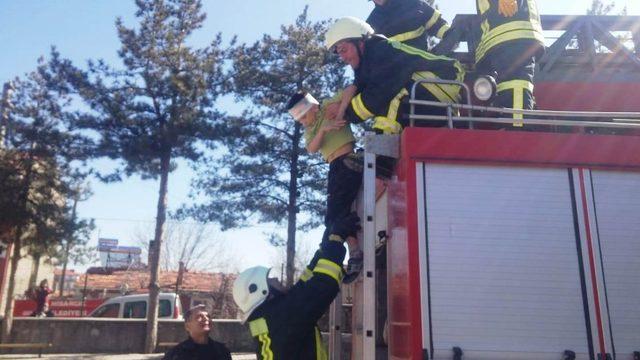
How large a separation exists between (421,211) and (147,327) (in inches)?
582

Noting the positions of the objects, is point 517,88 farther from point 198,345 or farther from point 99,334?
point 99,334

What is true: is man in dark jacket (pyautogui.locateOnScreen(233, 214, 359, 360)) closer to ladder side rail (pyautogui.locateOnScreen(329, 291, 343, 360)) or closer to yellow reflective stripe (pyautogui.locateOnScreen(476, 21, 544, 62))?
ladder side rail (pyautogui.locateOnScreen(329, 291, 343, 360))

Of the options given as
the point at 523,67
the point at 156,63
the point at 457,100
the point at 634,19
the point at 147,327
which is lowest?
Result: the point at 147,327

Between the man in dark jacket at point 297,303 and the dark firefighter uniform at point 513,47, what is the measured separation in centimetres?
172

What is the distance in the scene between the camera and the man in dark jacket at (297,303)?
10.3 feet

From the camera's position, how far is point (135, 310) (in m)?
17.7

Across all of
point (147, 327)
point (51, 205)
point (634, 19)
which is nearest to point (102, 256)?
point (51, 205)

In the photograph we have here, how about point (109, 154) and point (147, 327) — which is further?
point (109, 154)

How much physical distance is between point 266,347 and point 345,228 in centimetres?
84

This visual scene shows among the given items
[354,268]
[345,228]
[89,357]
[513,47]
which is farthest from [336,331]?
[89,357]

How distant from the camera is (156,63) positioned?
18016mm

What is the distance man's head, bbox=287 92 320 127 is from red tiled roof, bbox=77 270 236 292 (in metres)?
26.2

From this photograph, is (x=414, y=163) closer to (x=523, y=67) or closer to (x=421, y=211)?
(x=421, y=211)

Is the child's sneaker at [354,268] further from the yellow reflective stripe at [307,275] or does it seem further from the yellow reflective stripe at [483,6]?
the yellow reflective stripe at [483,6]
